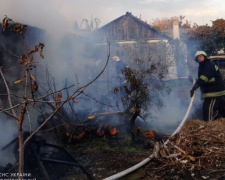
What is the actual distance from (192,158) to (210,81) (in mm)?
2905

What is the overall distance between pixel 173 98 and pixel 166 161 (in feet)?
17.5

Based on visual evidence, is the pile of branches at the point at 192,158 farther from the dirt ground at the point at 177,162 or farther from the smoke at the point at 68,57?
the smoke at the point at 68,57

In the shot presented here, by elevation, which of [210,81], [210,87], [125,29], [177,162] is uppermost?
[125,29]

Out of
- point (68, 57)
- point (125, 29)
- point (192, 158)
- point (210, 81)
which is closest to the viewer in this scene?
point (192, 158)

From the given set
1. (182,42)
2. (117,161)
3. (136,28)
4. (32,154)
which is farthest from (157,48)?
(32,154)

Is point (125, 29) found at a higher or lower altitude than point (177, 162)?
higher

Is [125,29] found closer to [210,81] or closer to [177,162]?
[210,81]

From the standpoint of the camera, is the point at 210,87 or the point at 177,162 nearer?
the point at 177,162

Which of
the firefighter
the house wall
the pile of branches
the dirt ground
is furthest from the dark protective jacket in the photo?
the house wall

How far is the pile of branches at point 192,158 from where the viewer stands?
4.11 meters

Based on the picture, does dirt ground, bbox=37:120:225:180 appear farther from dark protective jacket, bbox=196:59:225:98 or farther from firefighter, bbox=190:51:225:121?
dark protective jacket, bbox=196:59:225:98

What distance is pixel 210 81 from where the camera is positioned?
21.4ft

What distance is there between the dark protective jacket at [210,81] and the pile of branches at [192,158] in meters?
2.08

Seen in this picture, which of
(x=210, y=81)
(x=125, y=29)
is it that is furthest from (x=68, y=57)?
(x=125, y=29)
